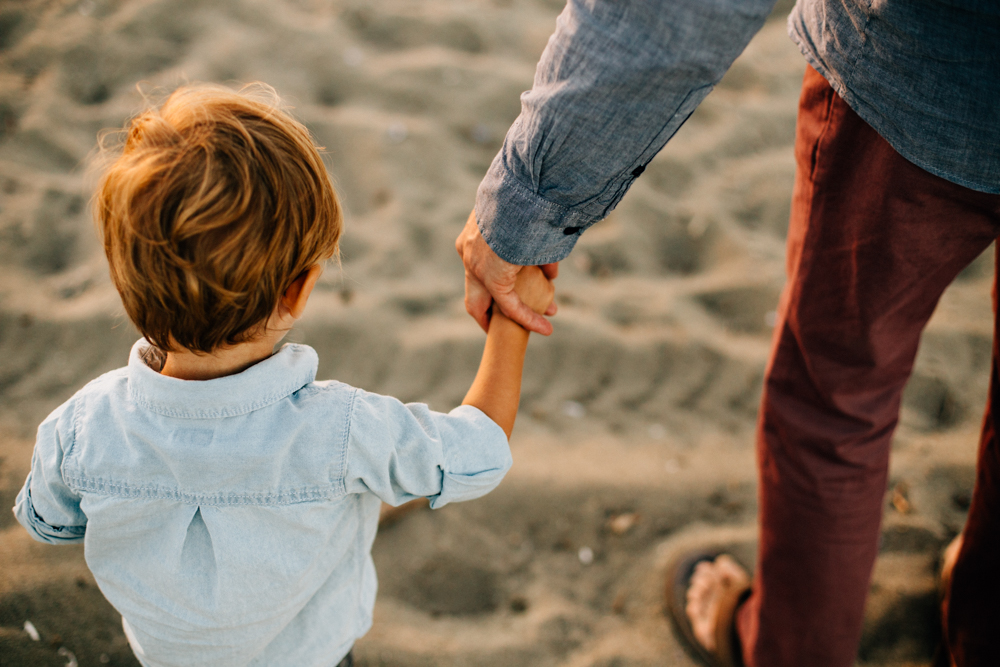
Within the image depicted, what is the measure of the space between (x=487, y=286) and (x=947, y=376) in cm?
182

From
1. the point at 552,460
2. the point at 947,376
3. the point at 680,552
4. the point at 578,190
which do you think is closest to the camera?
the point at 578,190

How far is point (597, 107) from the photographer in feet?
3.32

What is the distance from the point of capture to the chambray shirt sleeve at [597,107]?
921mm

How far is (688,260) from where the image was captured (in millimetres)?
2451

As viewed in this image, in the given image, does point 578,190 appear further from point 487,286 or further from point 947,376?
point 947,376

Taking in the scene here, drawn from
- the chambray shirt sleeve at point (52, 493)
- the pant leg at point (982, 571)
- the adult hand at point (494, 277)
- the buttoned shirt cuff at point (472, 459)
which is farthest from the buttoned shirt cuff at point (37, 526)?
the pant leg at point (982, 571)

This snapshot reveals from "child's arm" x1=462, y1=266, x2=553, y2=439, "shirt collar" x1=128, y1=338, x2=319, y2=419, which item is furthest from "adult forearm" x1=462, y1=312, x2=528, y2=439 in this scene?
"shirt collar" x1=128, y1=338, x2=319, y2=419

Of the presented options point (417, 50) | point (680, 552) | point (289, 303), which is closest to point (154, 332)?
point (289, 303)

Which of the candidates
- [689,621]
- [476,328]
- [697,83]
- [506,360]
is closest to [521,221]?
[506,360]

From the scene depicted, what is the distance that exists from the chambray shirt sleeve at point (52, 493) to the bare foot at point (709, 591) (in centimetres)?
140

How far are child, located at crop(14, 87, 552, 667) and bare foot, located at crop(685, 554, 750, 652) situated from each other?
3.20ft

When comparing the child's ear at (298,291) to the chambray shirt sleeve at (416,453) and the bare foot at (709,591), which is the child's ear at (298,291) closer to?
the chambray shirt sleeve at (416,453)

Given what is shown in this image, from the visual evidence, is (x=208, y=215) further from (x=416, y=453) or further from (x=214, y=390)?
(x=416, y=453)

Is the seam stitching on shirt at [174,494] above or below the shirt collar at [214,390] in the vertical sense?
below
